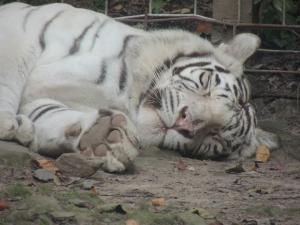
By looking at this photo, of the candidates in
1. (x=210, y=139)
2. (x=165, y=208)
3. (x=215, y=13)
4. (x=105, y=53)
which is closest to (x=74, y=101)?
(x=105, y=53)

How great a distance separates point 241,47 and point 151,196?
147 cm

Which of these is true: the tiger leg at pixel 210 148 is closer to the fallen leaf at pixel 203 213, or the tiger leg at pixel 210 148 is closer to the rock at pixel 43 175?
the rock at pixel 43 175

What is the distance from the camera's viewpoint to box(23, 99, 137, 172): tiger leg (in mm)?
2537

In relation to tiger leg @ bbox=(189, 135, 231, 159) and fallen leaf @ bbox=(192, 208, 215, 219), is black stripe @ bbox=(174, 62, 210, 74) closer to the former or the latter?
tiger leg @ bbox=(189, 135, 231, 159)

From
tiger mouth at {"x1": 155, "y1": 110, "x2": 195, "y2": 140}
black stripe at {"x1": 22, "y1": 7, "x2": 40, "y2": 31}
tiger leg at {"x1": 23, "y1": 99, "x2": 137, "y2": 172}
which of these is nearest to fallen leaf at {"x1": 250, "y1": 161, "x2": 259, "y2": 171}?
tiger mouth at {"x1": 155, "y1": 110, "x2": 195, "y2": 140}

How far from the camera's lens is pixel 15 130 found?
111 inches

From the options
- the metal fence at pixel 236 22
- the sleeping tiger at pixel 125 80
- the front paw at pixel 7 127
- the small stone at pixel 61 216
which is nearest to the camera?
the small stone at pixel 61 216

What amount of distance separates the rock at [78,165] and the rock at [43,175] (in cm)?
8

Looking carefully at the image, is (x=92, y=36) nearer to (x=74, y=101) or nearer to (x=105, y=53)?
(x=105, y=53)

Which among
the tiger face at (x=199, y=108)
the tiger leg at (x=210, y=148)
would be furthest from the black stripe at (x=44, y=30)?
the tiger leg at (x=210, y=148)

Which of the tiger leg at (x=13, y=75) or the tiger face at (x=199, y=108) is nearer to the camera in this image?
the tiger leg at (x=13, y=75)

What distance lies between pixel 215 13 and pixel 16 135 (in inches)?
76.1

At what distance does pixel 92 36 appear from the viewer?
3.35 metres

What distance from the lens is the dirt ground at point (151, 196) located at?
6.77 feet
